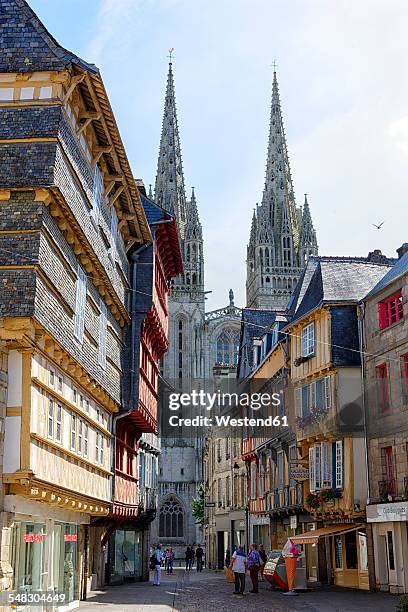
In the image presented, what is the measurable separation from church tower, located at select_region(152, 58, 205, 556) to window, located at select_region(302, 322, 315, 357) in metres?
58.5

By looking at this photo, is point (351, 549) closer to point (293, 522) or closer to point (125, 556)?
point (293, 522)

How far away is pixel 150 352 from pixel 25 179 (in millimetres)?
15800

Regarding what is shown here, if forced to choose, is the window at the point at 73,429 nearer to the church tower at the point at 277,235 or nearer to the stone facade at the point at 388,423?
the stone facade at the point at 388,423

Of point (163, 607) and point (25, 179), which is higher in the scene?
point (25, 179)

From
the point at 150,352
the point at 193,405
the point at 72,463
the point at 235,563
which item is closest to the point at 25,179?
the point at 72,463

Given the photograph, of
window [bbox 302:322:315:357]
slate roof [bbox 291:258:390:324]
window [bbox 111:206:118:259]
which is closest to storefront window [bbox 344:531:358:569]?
window [bbox 302:322:315:357]

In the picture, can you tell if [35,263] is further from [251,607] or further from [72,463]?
[251,607]

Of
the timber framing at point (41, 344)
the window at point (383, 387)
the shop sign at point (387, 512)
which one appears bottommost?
the shop sign at point (387, 512)

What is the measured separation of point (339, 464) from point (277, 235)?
86.4 metres

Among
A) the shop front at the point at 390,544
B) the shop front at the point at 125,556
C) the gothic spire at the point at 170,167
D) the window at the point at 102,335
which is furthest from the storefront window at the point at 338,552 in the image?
the gothic spire at the point at 170,167

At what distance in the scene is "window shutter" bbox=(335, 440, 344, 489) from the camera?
26453 millimetres

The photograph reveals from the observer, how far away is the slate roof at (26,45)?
16234 mm

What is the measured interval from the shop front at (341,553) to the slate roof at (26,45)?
51.1 feet

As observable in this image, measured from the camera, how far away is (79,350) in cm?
1772
